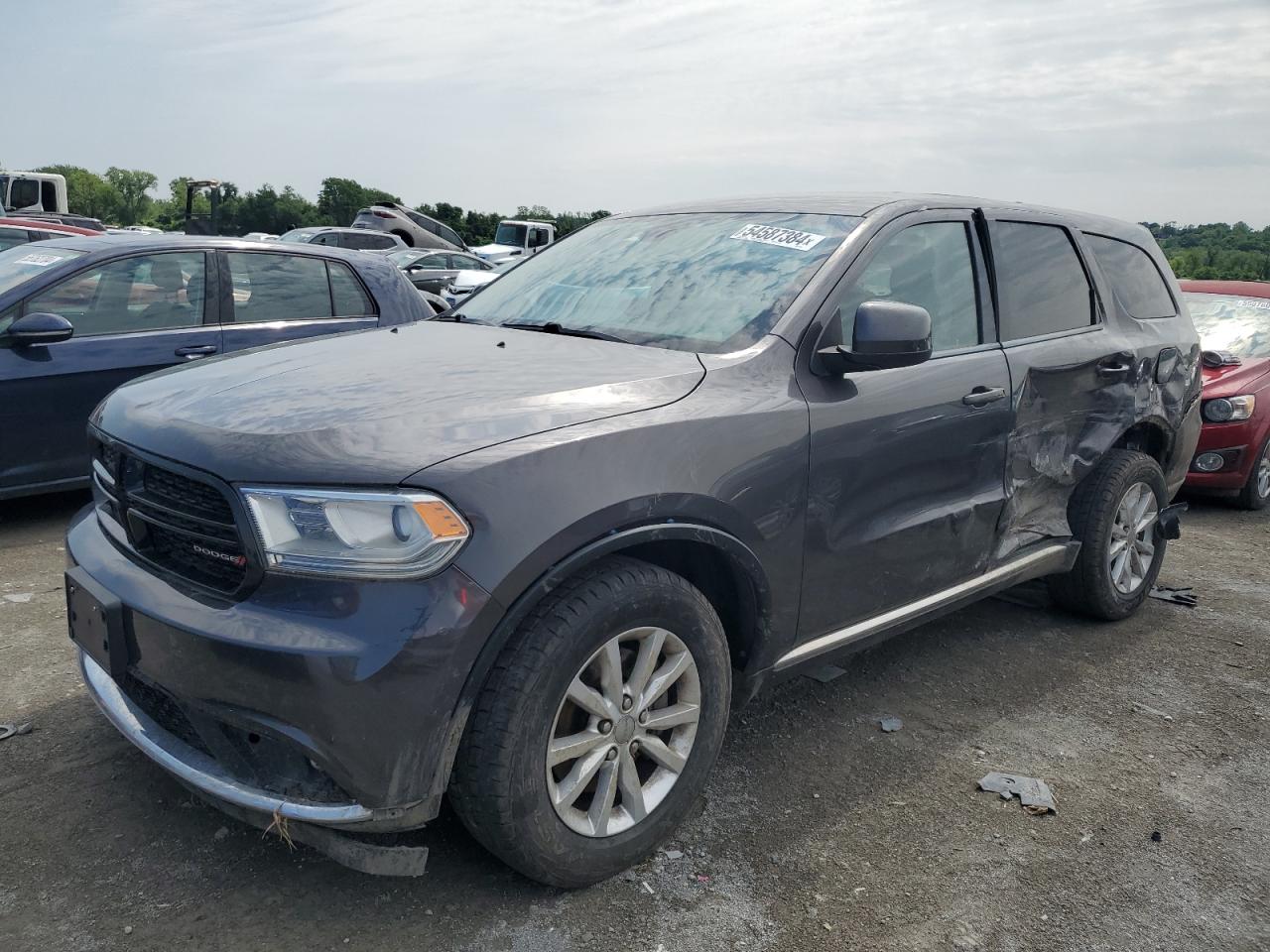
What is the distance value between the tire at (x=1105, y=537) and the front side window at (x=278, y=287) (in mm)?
4211

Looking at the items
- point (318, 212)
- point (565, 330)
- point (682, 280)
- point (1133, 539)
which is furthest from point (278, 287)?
point (318, 212)

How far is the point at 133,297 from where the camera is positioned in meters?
5.52

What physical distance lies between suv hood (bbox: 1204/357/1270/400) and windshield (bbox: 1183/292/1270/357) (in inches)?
7.3

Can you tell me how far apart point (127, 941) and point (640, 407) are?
5.42 ft

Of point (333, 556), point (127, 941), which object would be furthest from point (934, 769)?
point (127, 941)

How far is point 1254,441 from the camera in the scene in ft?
22.5

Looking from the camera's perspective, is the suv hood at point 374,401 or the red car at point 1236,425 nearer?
the suv hood at point 374,401

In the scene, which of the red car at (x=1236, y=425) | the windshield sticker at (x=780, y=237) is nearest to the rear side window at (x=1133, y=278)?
the windshield sticker at (x=780, y=237)

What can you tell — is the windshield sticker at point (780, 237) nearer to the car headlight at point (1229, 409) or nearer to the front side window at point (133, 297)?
the front side window at point (133, 297)

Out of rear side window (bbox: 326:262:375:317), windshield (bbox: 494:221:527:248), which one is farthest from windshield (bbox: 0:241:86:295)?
windshield (bbox: 494:221:527:248)

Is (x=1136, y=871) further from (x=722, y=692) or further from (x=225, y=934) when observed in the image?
(x=225, y=934)

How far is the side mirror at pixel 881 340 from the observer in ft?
9.44

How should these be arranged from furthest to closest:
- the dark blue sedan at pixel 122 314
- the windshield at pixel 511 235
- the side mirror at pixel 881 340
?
the windshield at pixel 511 235 → the dark blue sedan at pixel 122 314 → the side mirror at pixel 881 340

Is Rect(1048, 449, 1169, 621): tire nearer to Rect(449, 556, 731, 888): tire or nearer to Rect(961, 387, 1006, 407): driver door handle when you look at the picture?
Rect(961, 387, 1006, 407): driver door handle
